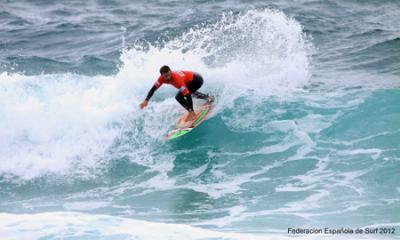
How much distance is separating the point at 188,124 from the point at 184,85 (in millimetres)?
1153

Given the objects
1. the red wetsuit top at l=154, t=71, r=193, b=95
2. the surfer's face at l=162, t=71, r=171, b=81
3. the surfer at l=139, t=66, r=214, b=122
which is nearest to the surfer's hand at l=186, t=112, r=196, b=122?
the surfer at l=139, t=66, r=214, b=122

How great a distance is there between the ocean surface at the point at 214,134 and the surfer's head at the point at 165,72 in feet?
6.07

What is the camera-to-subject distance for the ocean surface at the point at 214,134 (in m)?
8.77

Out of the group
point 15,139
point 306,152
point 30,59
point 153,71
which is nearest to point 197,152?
point 306,152

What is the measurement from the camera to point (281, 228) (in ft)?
26.9

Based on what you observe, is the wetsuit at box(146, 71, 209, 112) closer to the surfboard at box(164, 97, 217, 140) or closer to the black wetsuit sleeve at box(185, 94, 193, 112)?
the black wetsuit sleeve at box(185, 94, 193, 112)

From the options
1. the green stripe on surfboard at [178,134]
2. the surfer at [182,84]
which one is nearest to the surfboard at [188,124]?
the green stripe on surfboard at [178,134]

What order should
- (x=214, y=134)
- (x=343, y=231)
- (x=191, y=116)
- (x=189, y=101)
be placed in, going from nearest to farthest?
1. (x=343, y=231)
2. (x=189, y=101)
3. (x=191, y=116)
4. (x=214, y=134)

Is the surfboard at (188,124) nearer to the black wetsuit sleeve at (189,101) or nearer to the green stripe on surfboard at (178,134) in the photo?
the green stripe on surfboard at (178,134)

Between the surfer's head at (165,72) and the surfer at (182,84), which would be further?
the surfer at (182,84)

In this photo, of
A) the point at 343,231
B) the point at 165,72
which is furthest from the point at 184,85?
the point at 343,231

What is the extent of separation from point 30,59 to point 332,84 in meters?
9.53

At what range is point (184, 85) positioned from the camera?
36.0ft

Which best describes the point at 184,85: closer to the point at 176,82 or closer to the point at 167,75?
the point at 176,82
